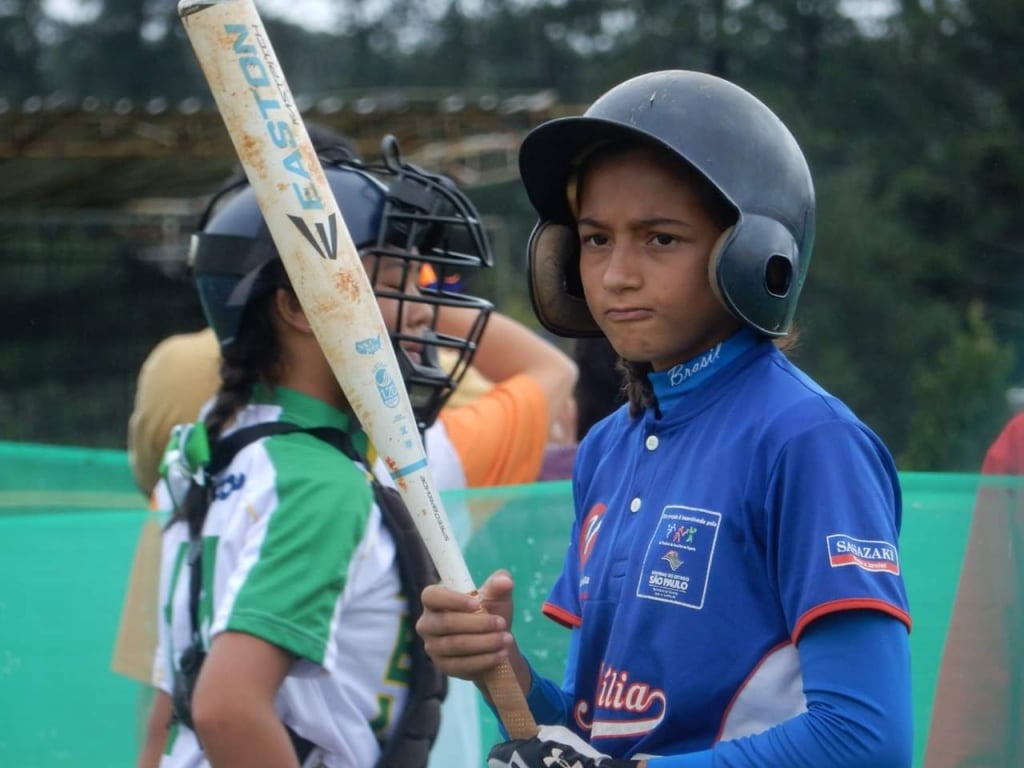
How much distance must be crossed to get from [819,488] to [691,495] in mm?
180

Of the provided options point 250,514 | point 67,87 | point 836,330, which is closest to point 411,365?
point 250,514

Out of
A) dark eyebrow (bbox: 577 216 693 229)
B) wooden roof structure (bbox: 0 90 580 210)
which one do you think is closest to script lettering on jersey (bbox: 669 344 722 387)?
dark eyebrow (bbox: 577 216 693 229)

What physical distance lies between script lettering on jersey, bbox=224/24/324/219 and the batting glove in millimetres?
714

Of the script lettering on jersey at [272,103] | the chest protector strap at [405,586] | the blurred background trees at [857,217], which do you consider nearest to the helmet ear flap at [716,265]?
the script lettering on jersey at [272,103]

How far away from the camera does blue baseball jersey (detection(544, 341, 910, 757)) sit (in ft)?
5.25

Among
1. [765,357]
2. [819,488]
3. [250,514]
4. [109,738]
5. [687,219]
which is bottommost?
[109,738]

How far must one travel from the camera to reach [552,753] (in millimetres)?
1694

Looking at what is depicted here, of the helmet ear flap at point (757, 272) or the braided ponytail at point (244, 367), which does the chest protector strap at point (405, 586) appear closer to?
the braided ponytail at point (244, 367)

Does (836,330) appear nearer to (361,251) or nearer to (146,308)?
(146,308)

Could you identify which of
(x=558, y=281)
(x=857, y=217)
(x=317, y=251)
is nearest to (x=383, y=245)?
(x=558, y=281)

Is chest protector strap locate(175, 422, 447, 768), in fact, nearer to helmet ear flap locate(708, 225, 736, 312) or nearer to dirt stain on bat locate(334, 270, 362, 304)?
dirt stain on bat locate(334, 270, 362, 304)

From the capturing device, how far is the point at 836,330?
19859 millimetres

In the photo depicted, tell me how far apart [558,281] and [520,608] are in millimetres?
1358

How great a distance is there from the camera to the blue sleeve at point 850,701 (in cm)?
155
